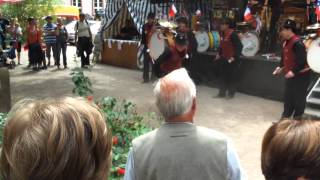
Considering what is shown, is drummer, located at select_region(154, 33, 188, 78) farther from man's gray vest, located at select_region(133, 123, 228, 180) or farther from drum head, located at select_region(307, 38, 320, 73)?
man's gray vest, located at select_region(133, 123, 228, 180)

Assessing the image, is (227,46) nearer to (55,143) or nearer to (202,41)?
(202,41)

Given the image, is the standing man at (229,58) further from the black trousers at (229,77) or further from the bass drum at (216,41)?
the bass drum at (216,41)

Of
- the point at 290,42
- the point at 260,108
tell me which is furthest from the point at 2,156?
the point at 260,108

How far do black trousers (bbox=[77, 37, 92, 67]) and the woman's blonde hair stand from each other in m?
13.1

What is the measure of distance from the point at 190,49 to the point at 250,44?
1419 millimetres

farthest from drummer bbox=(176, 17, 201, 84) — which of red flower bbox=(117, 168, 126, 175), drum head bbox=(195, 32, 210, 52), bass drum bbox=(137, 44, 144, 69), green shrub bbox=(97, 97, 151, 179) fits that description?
red flower bbox=(117, 168, 126, 175)

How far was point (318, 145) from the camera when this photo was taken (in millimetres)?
1604

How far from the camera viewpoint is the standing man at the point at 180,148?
7.98 ft

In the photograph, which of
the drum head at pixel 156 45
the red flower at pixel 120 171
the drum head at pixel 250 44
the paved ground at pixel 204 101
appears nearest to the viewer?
the red flower at pixel 120 171

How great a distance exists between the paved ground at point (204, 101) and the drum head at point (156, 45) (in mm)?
846

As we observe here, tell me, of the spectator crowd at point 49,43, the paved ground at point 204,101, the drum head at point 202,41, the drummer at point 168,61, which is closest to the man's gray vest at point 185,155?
the paved ground at point 204,101

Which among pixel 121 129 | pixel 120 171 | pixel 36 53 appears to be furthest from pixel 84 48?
pixel 120 171

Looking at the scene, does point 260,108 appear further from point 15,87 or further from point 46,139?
point 46,139

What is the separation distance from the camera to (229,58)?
10.0 meters
